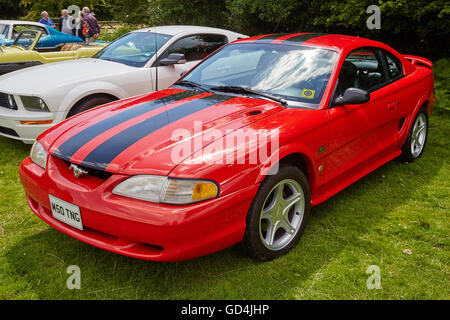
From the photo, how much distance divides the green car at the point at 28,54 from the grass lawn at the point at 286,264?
13.1ft

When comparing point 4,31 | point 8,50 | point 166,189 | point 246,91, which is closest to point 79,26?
point 4,31

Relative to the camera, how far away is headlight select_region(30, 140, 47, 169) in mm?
2922

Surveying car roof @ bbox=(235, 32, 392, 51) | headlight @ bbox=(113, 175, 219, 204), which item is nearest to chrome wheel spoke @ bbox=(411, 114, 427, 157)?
car roof @ bbox=(235, 32, 392, 51)

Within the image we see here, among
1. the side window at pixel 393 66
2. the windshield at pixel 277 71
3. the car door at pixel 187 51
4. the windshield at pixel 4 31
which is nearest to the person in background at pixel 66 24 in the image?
the windshield at pixel 4 31

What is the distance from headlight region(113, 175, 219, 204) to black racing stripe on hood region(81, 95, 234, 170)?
0.22m

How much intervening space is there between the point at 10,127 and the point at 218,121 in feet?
10.3

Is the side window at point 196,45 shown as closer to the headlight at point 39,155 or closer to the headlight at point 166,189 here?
the headlight at point 39,155

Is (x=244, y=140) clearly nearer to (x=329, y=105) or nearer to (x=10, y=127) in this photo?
(x=329, y=105)

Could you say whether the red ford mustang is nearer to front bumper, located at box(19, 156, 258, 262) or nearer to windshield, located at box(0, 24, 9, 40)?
front bumper, located at box(19, 156, 258, 262)

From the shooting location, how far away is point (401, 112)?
4.17m

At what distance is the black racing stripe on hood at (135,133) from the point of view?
2.58 metres

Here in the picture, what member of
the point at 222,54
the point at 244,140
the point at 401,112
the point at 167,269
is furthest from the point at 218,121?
the point at 401,112

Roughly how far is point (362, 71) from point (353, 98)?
2.81 feet

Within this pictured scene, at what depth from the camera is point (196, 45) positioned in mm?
6047
